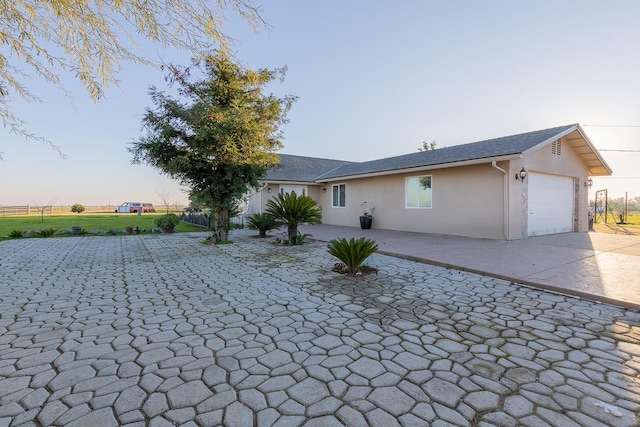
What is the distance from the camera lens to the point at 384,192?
46.1 feet

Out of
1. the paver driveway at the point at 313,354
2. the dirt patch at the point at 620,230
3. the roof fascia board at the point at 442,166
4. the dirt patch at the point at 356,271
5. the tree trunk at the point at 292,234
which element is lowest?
the paver driveway at the point at 313,354

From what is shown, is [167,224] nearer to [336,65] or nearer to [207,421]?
→ [336,65]

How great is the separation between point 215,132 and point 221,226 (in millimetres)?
3249

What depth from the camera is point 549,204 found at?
11.5 m

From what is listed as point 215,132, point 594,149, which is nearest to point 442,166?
point 594,149

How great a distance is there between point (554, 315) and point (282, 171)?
16.3 meters

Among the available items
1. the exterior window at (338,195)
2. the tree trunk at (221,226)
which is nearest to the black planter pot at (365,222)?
the exterior window at (338,195)

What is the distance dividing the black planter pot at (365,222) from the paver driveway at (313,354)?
8.93 metres

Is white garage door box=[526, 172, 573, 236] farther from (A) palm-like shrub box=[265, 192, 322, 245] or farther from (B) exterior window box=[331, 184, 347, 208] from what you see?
(B) exterior window box=[331, 184, 347, 208]

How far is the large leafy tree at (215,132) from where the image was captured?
9.06 metres

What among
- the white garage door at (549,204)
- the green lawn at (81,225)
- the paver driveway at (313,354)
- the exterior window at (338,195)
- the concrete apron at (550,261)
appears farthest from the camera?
the exterior window at (338,195)

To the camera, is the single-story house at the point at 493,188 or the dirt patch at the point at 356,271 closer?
the dirt patch at the point at 356,271

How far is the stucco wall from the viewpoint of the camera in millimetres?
10070

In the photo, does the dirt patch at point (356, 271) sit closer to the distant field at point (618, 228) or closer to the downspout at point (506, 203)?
the downspout at point (506, 203)
